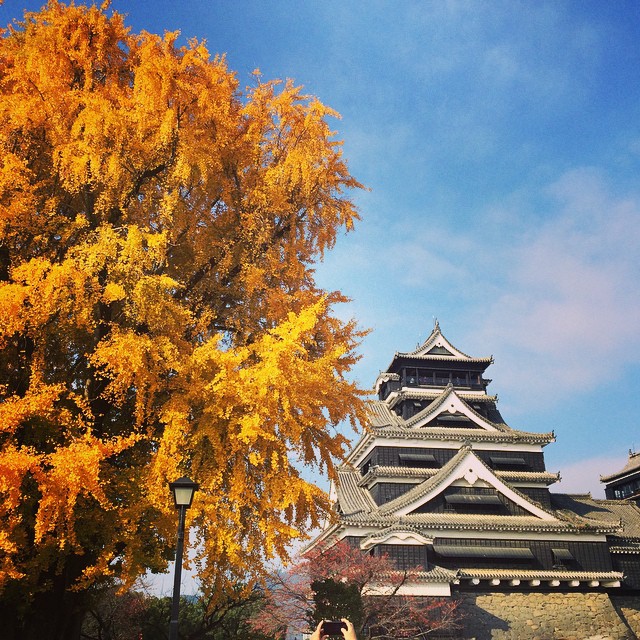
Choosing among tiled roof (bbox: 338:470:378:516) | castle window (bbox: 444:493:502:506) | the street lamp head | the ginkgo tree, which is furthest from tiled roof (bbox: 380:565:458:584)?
the street lamp head

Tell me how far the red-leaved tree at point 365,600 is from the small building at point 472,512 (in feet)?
3.20

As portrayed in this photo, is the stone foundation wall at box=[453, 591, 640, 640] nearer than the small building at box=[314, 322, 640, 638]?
Yes

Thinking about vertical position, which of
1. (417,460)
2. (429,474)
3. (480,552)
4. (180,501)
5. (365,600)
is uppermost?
(417,460)

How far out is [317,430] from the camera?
857cm

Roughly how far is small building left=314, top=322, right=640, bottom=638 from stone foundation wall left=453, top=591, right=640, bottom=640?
0.57ft

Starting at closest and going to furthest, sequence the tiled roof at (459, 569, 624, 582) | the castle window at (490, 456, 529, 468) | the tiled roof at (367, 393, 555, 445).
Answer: the tiled roof at (459, 569, 624, 582) → the tiled roof at (367, 393, 555, 445) → the castle window at (490, 456, 529, 468)

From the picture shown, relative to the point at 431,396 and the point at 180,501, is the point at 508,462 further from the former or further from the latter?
the point at 180,501

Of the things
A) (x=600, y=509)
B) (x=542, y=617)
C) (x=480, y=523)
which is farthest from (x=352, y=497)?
(x=600, y=509)

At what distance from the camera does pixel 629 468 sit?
3556 cm

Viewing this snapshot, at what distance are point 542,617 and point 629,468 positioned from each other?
1842cm

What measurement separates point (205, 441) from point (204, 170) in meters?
4.24

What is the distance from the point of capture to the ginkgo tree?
7.21 meters

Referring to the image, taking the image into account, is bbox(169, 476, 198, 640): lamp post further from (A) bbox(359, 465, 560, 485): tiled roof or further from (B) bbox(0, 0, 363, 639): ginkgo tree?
(A) bbox(359, 465, 560, 485): tiled roof

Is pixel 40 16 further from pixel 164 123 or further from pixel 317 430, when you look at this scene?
pixel 317 430
